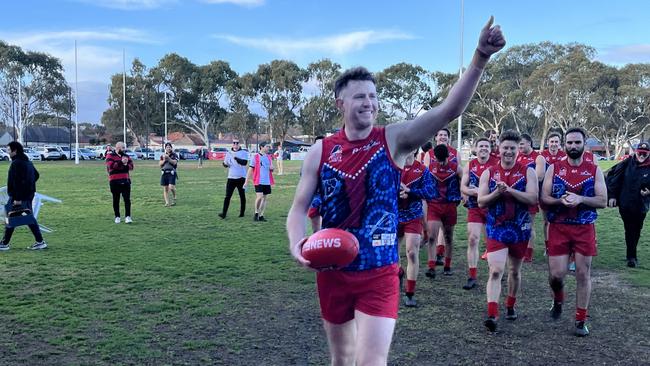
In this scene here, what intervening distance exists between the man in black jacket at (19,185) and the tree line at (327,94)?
53.2 m

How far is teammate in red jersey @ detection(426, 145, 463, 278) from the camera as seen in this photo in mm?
8453

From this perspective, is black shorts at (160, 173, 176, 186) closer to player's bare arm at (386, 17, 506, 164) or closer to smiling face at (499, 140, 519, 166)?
smiling face at (499, 140, 519, 166)

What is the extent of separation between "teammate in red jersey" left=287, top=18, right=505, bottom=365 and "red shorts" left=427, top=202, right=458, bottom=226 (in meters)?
5.28

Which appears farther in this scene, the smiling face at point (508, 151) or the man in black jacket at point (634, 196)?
the man in black jacket at point (634, 196)

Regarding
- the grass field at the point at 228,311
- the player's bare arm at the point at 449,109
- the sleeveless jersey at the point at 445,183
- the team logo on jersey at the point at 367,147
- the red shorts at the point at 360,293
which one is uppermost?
the player's bare arm at the point at 449,109

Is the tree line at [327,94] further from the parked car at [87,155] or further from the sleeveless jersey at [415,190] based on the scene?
the sleeveless jersey at [415,190]

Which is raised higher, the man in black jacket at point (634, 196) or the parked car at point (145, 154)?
the man in black jacket at point (634, 196)

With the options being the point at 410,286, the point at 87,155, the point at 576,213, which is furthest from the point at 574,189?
the point at 87,155

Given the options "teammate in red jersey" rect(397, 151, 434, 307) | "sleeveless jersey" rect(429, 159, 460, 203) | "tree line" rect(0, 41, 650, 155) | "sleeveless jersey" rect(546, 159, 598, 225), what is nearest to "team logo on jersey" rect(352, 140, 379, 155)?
"sleeveless jersey" rect(546, 159, 598, 225)

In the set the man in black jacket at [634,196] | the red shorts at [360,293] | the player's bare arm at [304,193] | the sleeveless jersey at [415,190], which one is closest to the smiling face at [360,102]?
the player's bare arm at [304,193]

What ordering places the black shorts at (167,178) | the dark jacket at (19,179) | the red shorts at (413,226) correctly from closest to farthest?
the red shorts at (413,226) < the dark jacket at (19,179) < the black shorts at (167,178)

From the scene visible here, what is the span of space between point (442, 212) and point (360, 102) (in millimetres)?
5566

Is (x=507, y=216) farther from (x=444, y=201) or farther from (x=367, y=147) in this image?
(x=367, y=147)

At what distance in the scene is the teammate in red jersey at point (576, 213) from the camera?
5867 mm
